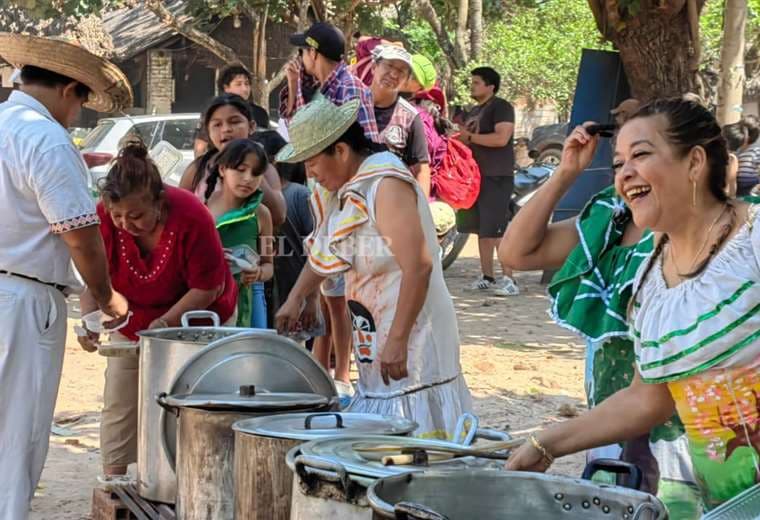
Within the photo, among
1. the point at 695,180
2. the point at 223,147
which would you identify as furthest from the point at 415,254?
the point at 223,147

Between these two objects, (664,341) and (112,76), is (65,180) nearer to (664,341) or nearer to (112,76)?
(112,76)

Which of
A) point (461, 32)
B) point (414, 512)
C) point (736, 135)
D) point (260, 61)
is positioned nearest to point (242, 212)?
point (736, 135)

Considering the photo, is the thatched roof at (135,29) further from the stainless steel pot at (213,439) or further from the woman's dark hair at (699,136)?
the woman's dark hair at (699,136)

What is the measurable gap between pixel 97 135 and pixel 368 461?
12.8 meters

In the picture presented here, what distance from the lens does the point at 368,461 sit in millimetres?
2629

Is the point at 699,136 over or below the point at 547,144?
over

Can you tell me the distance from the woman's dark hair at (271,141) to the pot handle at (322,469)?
4.48m

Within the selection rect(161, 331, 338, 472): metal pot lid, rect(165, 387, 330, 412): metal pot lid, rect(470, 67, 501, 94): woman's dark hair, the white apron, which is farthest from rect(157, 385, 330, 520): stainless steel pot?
rect(470, 67, 501, 94): woman's dark hair

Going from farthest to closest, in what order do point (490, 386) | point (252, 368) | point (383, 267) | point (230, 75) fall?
1. point (230, 75)
2. point (490, 386)
3. point (383, 267)
4. point (252, 368)

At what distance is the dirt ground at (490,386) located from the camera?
6043mm

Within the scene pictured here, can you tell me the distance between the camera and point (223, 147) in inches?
239

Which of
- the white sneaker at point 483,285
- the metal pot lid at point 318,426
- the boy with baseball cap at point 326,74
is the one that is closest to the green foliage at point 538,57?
the white sneaker at point 483,285

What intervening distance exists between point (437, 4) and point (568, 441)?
2219cm

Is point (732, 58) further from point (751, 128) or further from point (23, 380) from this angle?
point (23, 380)
